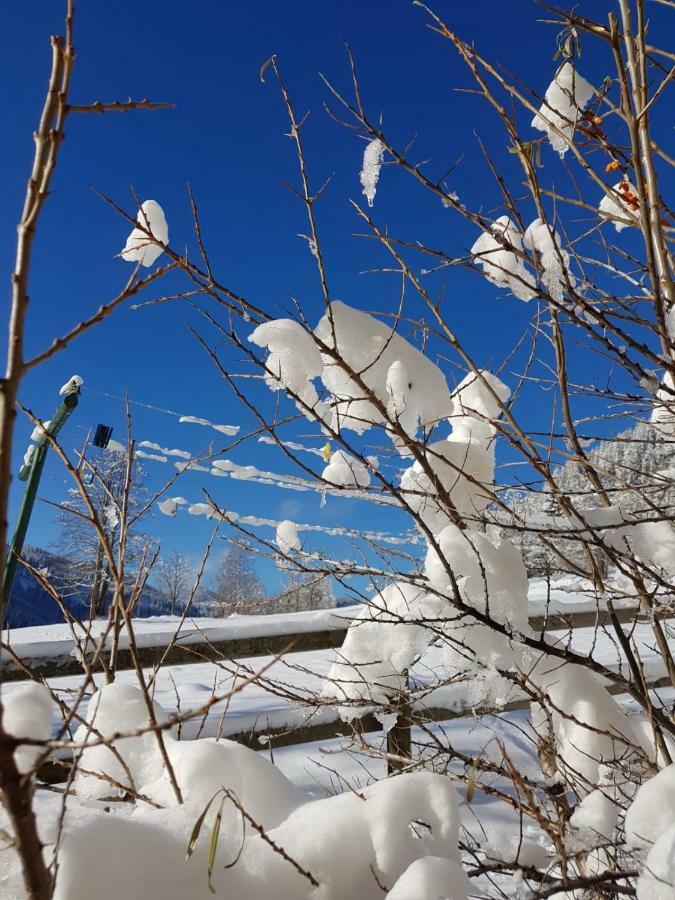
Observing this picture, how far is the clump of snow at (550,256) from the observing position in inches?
52.0

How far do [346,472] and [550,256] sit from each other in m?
0.77

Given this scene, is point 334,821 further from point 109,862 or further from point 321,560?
point 321,560

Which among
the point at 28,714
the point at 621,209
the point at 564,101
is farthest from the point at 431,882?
the point at 564,101

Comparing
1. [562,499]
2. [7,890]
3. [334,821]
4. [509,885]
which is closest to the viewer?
[7,890]

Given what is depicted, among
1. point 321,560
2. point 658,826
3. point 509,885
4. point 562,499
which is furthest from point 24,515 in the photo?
point 658,826

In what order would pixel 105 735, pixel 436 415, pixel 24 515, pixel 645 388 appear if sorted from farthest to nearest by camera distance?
pixel 24 515, pixel 436 415, pixel 645 388, pixel 105 735

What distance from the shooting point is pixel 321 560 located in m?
1.83

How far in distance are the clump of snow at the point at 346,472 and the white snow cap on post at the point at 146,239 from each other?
704 millimetres

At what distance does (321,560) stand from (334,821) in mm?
990

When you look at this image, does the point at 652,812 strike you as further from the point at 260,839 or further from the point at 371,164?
the point at 371,164

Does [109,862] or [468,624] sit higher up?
[468,624]

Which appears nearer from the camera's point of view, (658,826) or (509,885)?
(658,826)

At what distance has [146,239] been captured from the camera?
1.42 meters

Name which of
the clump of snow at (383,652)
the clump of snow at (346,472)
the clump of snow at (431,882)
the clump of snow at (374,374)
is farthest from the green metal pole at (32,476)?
the clump of snow at (431,882)
